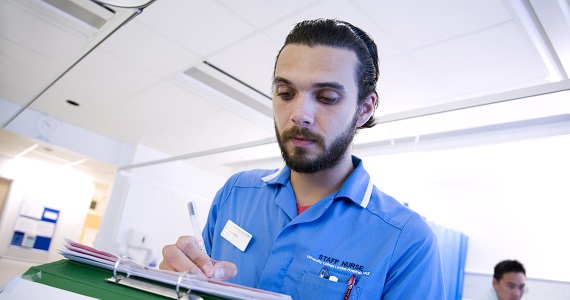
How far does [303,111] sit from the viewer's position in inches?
33.3

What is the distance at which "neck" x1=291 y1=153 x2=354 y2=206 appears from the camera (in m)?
0.94

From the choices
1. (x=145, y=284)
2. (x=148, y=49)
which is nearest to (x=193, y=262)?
(x=145, y=284)

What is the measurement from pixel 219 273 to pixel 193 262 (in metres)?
0.06

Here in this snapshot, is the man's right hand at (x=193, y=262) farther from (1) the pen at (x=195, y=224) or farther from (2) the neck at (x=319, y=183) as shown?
(2) the neck at (x=319, y=183)

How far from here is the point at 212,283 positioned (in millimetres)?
541

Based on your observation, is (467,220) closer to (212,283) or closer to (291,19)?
(291,19)

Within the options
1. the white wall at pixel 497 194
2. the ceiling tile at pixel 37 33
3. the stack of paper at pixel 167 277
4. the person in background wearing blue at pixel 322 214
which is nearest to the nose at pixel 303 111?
the person in background wearing blue at pixel 322 214

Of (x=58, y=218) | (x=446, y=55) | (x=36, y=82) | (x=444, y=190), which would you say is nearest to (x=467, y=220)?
(x=444, y=190)

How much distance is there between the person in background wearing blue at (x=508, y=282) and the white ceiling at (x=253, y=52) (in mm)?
1455

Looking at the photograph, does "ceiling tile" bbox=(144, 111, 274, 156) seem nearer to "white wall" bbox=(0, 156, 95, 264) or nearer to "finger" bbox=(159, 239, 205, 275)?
"white wall" bbox=(0, 156, 95, 264)

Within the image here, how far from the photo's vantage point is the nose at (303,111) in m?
0.84

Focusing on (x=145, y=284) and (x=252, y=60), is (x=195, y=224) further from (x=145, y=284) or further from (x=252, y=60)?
(x=252, y=60)

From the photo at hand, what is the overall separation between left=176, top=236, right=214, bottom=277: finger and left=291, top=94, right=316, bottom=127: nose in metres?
0.32

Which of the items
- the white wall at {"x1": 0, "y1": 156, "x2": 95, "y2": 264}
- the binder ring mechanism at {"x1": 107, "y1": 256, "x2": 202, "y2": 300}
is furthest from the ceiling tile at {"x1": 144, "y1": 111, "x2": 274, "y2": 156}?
the binder ring mechanism at {"x1": 107, "y1": 256, "x2": 202, "y2": 300}
